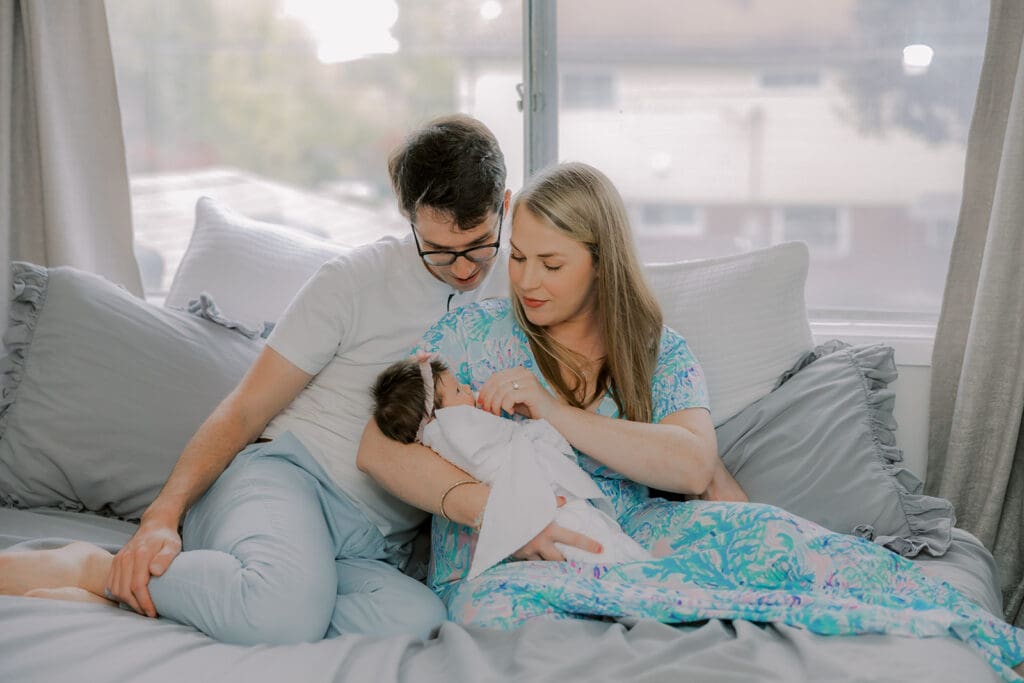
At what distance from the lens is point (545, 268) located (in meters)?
1.84

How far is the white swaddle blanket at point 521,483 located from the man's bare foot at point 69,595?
0.60 m

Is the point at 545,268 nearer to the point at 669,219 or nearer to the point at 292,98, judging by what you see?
the point at 669,219

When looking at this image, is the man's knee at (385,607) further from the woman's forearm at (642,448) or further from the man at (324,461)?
the woman's forearm at (642,448)

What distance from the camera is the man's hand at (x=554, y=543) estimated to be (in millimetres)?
1663

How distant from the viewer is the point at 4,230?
2.67 metres

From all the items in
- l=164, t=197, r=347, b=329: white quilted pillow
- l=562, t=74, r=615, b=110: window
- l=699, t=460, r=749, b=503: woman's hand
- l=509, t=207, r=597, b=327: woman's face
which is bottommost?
l=699, t=460, r=749, b=503: woman's hand

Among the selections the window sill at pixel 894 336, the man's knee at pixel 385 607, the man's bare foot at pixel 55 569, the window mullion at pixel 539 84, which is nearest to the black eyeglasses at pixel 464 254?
the man's knee at pixel 385 607

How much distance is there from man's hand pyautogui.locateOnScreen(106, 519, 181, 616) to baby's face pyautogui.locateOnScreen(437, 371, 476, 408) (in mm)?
518

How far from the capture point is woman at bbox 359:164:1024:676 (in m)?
1.52

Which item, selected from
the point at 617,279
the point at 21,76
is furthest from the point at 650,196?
the point at 21,76

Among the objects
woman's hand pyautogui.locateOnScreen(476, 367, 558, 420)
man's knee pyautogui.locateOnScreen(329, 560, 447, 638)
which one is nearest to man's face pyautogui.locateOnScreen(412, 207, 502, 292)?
woman's hand pyautogui.locateOnScreen(476, 367, 558, 420)

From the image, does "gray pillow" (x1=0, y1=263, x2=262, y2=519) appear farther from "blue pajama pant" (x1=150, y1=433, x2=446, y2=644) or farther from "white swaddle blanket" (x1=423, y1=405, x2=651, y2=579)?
"white swaddle blanket" (x1=423, y1=405, x2=651, y2=579)

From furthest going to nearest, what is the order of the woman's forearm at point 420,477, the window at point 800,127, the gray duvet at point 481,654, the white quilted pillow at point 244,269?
1. the window at point 800,127
2. the white quilted pillow at point 244,269
3. the woman's forearm at point 420,477
4. the gray duvet at point 481,654

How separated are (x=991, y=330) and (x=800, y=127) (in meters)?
0.75
